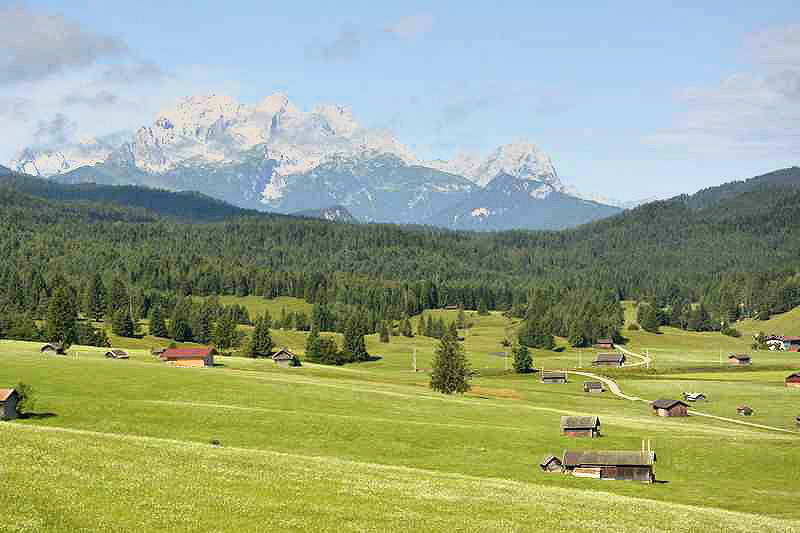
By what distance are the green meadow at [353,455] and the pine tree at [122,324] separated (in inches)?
1709

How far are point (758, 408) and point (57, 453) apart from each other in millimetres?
103315

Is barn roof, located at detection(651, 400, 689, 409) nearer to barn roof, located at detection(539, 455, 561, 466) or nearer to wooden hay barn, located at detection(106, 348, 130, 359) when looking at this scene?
barn roof, located at detection(539, 455, 561, 466)

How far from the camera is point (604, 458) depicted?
71.2 meters

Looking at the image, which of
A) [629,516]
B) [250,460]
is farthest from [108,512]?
[629,516]

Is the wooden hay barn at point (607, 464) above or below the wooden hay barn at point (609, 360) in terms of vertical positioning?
below

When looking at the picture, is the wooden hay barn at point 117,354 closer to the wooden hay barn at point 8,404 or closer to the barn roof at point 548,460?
the wooden hay barn at point 8,404

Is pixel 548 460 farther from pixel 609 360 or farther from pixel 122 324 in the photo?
pixel 122 324

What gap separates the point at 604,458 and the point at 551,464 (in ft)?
13.5

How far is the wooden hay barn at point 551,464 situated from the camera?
7050 centimetres

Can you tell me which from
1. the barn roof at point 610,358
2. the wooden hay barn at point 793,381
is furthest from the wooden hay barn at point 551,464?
the barn roof at point 610,358

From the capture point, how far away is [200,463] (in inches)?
1844

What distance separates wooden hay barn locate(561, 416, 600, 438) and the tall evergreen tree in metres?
39.7

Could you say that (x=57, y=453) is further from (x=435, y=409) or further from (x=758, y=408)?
(x=758, y=408)

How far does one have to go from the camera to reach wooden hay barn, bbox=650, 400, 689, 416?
117 meters
